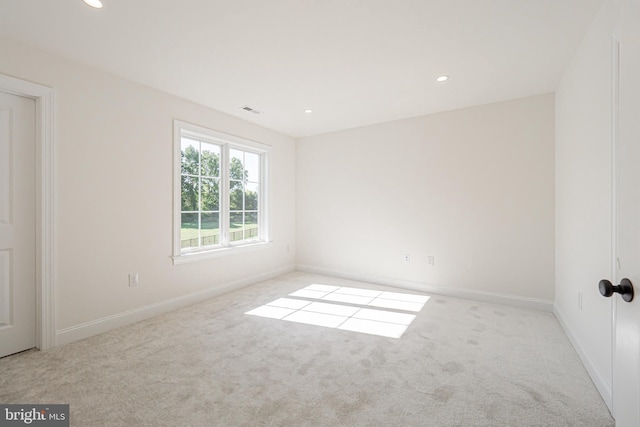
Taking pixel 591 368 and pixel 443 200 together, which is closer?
pixel 591 368

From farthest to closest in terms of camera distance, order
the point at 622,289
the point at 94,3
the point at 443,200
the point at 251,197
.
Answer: the point at 251,197 < the point at 443,200 < the point at 94,3 < the point at 622,289

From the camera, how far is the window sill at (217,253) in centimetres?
352

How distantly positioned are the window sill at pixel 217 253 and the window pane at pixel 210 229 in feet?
0.51

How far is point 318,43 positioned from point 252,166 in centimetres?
275

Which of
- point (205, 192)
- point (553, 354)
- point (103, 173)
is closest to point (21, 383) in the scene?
point (103, 173)

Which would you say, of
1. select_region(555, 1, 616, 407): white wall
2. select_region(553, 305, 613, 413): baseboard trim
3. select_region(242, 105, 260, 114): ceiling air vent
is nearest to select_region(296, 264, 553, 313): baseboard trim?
select_region(555, 1, 616, 407): white wall

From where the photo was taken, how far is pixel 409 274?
4.29 m

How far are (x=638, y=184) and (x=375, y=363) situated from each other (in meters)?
1.95

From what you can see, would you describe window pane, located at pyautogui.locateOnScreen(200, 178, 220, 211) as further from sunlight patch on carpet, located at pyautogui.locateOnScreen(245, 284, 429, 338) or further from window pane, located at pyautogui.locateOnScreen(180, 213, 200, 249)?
sunlight patch on carpet, located at pyautogui.locateOnScreen(245, 284, 429, 338)

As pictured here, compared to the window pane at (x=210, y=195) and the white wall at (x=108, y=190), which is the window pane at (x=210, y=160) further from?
the white wall at (x=108, y=190)

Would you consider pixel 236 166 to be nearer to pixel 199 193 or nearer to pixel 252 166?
pixel 252 166

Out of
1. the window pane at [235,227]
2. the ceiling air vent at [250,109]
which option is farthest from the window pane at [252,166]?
the ceiling air vent at [250,109]

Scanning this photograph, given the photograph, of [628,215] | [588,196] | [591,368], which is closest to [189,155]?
[628,215]

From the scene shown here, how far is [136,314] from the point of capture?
10.0 ft
